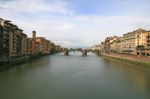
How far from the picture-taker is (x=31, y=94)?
20031mm

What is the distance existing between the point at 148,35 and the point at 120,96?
46.5 meters

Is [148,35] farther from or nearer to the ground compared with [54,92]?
farther from the ground

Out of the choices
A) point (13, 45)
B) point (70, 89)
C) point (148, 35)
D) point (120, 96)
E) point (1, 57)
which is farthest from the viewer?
point (148, 35)

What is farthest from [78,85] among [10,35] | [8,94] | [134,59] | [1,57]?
[10,35]

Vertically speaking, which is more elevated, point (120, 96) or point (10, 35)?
point (10, 35)

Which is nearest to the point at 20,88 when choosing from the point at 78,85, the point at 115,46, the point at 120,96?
the point at 78,85

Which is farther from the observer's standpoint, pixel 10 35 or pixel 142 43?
pixel 142 43

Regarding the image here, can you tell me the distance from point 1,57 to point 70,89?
27919 mm

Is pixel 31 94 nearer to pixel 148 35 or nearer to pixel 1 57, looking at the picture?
pixel 1 57

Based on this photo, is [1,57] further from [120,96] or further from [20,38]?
[120,96]

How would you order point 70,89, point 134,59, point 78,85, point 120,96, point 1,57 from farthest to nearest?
1. point 134,59
2. point 1,57
3. point 78,85
4. point 70,89
5. point 120,96

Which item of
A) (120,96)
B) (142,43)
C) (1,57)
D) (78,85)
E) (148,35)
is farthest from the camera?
(142,43)

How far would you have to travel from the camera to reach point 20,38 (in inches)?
2650

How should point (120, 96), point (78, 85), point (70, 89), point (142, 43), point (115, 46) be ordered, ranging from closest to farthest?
point (120, 96), point (70, 89), point (78, 85), point (142, 43), point (115, 46)
